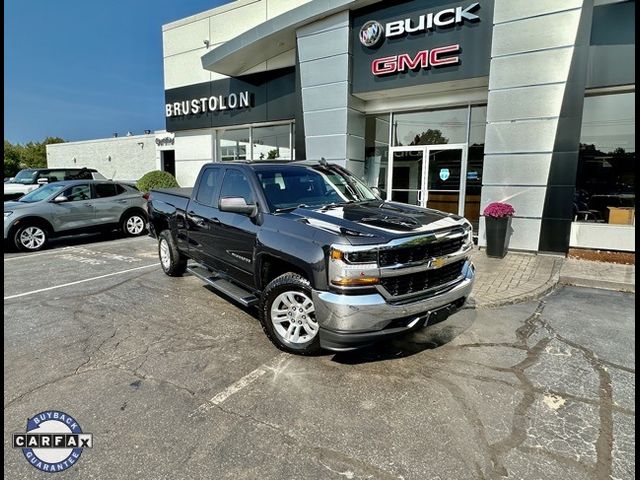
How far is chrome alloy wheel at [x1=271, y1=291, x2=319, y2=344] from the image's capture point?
12.5ft

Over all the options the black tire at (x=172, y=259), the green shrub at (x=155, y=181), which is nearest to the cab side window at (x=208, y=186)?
the black tire at (x=172, y=259)

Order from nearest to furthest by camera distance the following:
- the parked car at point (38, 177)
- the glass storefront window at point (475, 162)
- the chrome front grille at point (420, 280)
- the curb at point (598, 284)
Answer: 1. the chrome front grille at point (420, 280)
2. the curb at point (598, 284)
3. the glass storefront window at point (475, 162)
4. the parked car at point (38, 177)

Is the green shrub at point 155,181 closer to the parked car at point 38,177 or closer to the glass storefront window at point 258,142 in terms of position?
the glass storefront window at point 258,142

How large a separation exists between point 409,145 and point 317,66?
345 cm

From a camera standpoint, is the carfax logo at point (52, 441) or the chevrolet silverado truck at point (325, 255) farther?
the chevrolet silverado truck at point (325, 255)

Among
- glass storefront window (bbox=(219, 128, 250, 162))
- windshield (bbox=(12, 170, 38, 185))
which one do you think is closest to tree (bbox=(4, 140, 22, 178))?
windshield (bbox=(12, 170, 38, 185))

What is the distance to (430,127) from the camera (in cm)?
1090

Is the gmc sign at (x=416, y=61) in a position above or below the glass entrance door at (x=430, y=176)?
above

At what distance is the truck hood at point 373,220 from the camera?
11.4ft

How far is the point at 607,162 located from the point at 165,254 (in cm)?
933

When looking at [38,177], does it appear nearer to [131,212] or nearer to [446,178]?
[131,212]

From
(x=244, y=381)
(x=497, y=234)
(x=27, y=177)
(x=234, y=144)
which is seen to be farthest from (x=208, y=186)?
(x=27, y=177)

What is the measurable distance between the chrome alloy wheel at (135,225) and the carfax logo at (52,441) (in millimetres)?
9452

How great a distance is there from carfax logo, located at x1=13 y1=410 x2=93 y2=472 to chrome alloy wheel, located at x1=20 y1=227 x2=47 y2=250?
8.31 meters
